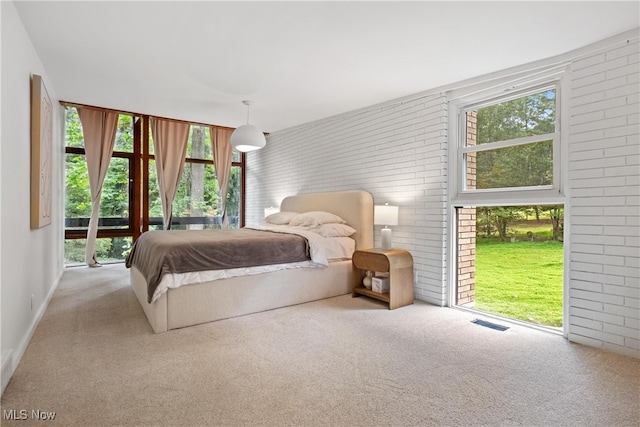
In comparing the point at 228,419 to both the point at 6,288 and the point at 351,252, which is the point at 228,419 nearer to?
the point at 6,288

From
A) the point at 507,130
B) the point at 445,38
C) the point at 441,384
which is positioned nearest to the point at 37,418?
the point at 441,384

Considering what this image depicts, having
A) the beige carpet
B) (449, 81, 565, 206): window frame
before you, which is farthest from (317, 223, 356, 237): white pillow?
(449, 81, 565, 206): window frame

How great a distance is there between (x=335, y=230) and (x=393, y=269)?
930 millimetres

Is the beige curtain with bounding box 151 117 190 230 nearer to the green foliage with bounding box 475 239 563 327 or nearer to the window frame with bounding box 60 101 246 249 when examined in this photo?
the window frame with bounding box 60 101 246 249

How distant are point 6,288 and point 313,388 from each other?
6.46 ft

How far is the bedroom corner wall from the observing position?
200 cm

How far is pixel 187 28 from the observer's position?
8.23ft

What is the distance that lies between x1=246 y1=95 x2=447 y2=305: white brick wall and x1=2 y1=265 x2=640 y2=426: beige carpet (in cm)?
89

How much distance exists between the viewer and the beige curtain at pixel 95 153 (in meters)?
5.37

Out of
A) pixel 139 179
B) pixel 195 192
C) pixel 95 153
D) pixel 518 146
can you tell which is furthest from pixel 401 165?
pixel 95 153

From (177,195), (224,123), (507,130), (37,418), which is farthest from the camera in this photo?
(177,195)

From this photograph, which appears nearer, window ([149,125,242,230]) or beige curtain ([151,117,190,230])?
beige curtain ([151,117,190,230])

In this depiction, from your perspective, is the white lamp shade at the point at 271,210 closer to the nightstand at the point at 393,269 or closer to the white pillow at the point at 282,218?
the white pillow at the point at 282,218

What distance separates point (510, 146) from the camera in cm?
324
